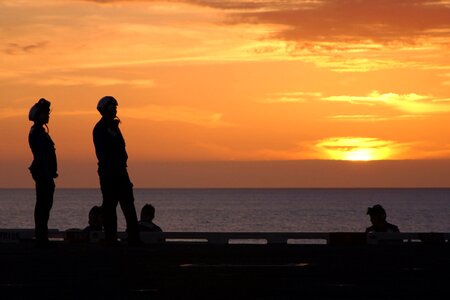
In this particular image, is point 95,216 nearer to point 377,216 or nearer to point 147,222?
point 147,222

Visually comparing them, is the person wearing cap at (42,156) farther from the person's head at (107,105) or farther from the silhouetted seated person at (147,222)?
the silhouetted seated person at (147,222)

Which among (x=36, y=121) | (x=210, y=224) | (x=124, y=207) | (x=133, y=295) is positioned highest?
(x=210, y=224)

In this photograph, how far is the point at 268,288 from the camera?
38.7 feet

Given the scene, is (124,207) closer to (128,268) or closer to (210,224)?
(128,268)

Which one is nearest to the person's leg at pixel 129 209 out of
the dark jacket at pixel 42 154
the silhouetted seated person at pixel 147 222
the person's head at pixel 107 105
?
the person's head at pixel 107 105

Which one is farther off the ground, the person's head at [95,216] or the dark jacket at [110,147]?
the dark jacket at [110,147]

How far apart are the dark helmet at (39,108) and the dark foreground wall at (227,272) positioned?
257 cm

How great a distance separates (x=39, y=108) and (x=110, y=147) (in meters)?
1.32

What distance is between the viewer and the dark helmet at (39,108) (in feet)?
67.7

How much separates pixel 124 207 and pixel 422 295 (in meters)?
9.41

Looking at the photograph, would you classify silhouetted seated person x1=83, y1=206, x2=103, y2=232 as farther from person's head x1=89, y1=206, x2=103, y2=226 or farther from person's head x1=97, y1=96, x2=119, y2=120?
person's head x1=97, y1=96, x2=119, y2=120

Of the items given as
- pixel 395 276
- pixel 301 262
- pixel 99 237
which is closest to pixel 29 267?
pixel 301 262

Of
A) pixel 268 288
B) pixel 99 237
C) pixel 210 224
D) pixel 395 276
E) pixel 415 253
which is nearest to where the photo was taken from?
pixel 268 288

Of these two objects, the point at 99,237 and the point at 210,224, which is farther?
the point at 210,224
